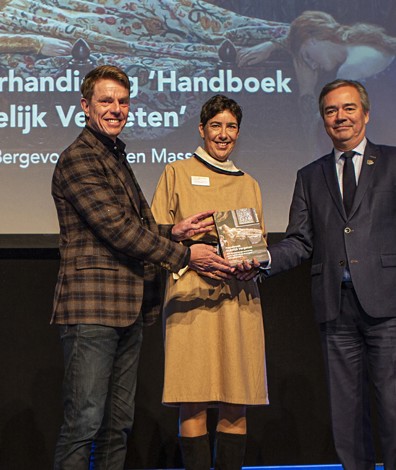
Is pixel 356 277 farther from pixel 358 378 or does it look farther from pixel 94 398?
pixel 94 398

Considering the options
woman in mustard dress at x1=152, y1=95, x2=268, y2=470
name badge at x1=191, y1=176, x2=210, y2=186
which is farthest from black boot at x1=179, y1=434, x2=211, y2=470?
name badge at x1=191, y1=176, x2=210, y2=186

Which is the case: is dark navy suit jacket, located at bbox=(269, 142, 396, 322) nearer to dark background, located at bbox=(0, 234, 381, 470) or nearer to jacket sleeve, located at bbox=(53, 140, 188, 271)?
jacket sleeve, located at bbox=(53, 140, 188, 271)

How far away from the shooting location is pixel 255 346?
3016mm

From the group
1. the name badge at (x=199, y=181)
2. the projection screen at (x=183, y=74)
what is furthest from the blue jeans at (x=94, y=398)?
the projection screen at (x=183, y=74)

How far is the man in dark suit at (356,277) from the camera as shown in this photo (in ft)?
8.84

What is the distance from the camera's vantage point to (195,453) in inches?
115

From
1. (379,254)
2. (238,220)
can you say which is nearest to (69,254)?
(238,220)

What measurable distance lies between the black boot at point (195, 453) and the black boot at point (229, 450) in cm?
6

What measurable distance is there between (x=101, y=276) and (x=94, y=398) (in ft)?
1.41

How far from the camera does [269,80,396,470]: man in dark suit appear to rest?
8.84 ft

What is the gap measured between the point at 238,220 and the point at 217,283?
33 centimetres

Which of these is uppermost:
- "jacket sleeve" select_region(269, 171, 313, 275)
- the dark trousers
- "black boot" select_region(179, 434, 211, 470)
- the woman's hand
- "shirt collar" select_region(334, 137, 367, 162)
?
"shirt collar" select_region(334, 137, 367, 162)

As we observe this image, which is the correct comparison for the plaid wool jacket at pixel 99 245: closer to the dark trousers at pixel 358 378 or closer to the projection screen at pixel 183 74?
the dark trousers at pixel 358 378

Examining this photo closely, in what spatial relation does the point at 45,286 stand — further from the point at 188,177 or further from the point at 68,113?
the point at 188,177
